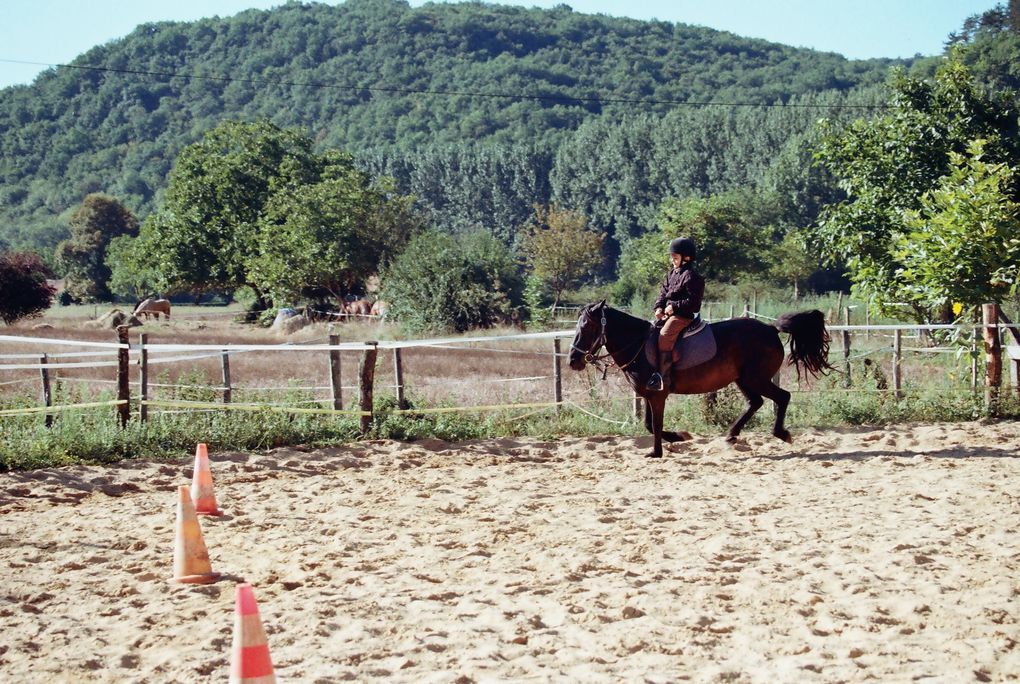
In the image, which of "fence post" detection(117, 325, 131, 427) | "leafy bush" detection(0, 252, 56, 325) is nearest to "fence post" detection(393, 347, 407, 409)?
"fence post" detection(117, 325, 131, 427)

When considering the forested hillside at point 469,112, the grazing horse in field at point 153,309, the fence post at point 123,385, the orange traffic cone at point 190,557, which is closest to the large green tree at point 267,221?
the grazing horse in field at point 153,309

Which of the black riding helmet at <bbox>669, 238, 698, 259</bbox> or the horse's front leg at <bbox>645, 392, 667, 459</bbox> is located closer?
the black riding helmet at <bbox>669, 238, 698, 259</bbox>

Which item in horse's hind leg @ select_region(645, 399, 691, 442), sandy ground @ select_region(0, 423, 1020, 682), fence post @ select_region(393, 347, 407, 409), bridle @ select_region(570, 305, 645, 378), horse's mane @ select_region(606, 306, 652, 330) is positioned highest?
horse's mane @ select_region(606, 306, 652, 330)

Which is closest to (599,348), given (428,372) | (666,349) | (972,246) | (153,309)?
(666,349)

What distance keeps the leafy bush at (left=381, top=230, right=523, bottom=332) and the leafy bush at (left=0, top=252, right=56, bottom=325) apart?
13569mm

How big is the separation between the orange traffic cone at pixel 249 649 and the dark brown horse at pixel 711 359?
23.6 ft

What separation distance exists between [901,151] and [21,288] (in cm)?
3245

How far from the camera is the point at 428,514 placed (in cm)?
838

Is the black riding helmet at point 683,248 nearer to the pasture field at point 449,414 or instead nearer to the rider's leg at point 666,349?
the rider's leg at point 666,349

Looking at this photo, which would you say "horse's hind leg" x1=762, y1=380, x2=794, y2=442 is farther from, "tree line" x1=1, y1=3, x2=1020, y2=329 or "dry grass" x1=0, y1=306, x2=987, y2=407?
"tree line" x1=1, y1=3, x2=1020, y2=329

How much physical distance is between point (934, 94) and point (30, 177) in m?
166

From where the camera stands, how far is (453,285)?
34156 millimetres

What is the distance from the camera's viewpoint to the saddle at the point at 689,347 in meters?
11.0

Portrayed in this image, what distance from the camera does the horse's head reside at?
1095cm
